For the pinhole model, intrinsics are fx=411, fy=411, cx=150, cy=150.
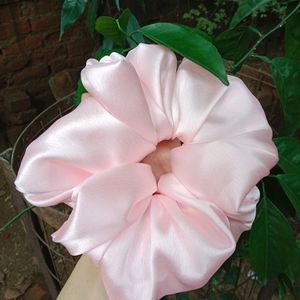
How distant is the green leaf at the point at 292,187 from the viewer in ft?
1.20

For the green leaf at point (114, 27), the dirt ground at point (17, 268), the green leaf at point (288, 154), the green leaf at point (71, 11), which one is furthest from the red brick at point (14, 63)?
the green leaf at point (288, 154)

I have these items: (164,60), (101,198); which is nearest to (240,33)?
(164,60)

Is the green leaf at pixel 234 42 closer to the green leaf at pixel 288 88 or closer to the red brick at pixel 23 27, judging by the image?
the green leaf at pixel 288 88

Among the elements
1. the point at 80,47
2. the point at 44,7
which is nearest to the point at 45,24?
the point at 44,7

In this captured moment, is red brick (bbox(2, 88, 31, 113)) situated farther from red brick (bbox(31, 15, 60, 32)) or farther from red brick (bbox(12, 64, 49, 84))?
red brick (bbox(31, 15, 60, 32))

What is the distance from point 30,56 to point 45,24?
161 millimetres

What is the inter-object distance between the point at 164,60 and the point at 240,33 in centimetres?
15

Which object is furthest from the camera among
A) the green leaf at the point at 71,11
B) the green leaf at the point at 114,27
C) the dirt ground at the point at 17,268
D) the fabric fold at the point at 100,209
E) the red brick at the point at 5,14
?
the red brick at the point at 5,14

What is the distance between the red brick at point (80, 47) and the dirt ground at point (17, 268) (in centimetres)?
76

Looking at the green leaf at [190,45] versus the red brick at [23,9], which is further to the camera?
the red brick at [23,9]

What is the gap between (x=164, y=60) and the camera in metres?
0.34

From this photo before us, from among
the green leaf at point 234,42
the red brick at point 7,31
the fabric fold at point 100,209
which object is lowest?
the red brick at point 7,31

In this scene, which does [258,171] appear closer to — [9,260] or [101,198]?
[101,198]

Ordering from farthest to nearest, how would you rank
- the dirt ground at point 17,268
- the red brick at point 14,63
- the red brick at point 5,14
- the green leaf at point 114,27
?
the red brick at point 14,63 < the red brick at point 5,14 < the dirt ground at point 17,268 < the green leaf at point 114,27
